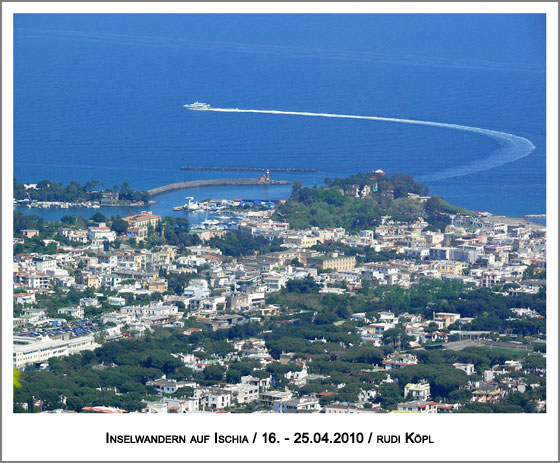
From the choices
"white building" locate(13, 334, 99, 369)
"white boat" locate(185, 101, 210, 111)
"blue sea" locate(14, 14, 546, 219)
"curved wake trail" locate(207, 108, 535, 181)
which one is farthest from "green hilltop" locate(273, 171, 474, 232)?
"white boat" locate(185, 101, 210, 111)

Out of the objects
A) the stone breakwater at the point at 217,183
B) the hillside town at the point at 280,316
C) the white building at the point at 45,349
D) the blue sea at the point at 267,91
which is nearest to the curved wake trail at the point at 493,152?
the blue sea at the point at 267,91

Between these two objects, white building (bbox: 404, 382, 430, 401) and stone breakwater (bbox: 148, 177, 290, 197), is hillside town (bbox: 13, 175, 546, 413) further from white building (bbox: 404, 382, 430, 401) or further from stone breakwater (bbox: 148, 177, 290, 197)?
stone breakwater (bbox: 148, 177, 290, 197)

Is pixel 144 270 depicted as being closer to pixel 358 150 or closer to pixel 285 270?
pixel 285 270

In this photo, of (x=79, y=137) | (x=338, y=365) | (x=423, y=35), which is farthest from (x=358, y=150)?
(x=338, y=365)

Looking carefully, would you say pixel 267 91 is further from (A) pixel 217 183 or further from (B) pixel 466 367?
(B) pixel 466 367

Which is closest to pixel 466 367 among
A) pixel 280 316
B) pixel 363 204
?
pixel 280 316

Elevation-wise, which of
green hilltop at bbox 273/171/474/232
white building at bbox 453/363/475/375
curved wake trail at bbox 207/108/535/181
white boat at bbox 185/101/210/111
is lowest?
white building at bbox 453/363/475/375
